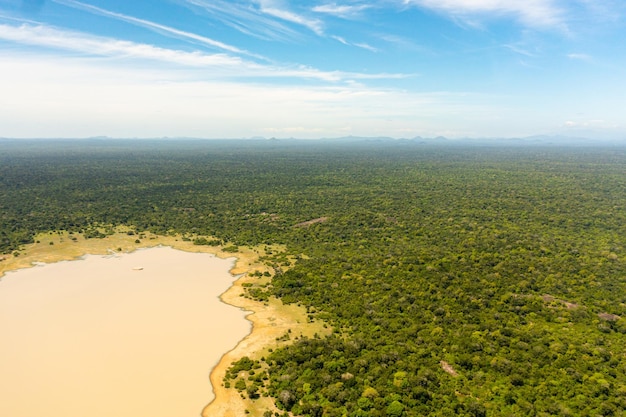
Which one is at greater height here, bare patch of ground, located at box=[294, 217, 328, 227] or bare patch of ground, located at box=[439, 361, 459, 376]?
bare patch of ground, located at box=[294, 217, 328, 227]

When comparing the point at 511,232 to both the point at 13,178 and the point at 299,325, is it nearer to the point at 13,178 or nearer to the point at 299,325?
the point at 299,325

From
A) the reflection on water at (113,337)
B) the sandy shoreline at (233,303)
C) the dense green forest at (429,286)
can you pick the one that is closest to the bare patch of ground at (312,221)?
the dense green forest at (429,286)

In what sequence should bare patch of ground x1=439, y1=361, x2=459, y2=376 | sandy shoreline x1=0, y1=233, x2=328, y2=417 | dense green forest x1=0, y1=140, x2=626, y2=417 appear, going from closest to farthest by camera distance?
1. sandy shoreline x1=0, y1=233, x2=328, y2=417
2. dense green forest x1=0, y1=140, x2=626, y2=417
3. bare patch of ground x1=439, y1=361, x2=459, y2=376

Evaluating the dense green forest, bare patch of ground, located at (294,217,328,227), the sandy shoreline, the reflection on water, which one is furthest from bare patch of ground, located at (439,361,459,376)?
bare patch of ground, located at (294,217,328,227)

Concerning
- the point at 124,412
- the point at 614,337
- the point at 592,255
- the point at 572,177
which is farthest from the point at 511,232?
the point at 572,177

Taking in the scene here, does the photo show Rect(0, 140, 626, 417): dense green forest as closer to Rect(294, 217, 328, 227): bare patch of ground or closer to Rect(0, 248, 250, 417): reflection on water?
Rect(294, 217, 328, 227): bare patch of ground

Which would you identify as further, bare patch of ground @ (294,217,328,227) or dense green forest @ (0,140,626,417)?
bare patch of ground @ (294,217,328,227)
